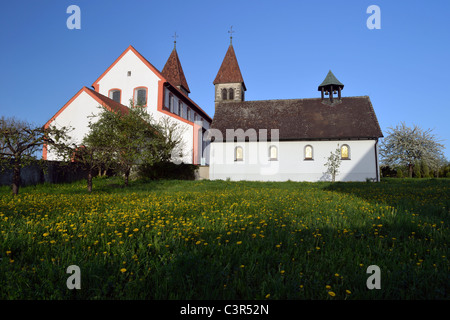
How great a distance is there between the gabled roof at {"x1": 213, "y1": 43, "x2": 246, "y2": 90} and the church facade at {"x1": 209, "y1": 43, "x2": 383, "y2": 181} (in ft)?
49.6

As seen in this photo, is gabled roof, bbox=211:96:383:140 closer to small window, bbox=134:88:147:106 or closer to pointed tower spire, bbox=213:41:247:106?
small window, bbox=134:88:147:106

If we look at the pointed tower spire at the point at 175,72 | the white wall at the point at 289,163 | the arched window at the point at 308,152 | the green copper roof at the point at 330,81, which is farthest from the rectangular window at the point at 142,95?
the green copper roof at the point at 330,81

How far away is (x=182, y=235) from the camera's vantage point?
3992 mm

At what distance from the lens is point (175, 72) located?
3762cm

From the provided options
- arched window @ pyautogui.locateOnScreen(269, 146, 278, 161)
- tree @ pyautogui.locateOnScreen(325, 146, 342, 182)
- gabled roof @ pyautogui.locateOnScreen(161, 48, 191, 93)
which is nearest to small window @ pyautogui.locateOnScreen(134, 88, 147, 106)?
gabled roof @ pyautogui.locateOnScreen(161, 48, 191, 93)

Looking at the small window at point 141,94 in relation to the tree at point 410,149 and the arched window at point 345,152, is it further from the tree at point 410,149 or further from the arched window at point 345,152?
the tree at point 410,149

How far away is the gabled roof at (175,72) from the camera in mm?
37094

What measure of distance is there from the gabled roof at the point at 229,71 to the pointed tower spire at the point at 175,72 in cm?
562

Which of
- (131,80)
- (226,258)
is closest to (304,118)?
(131,80)

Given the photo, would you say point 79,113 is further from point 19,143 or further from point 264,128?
point 264,128

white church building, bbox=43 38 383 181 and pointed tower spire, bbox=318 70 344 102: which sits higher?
pointed tower spire, bbox=318 70 344 102

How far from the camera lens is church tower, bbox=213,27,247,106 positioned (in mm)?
40781

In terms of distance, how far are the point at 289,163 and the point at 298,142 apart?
6.91 ft
